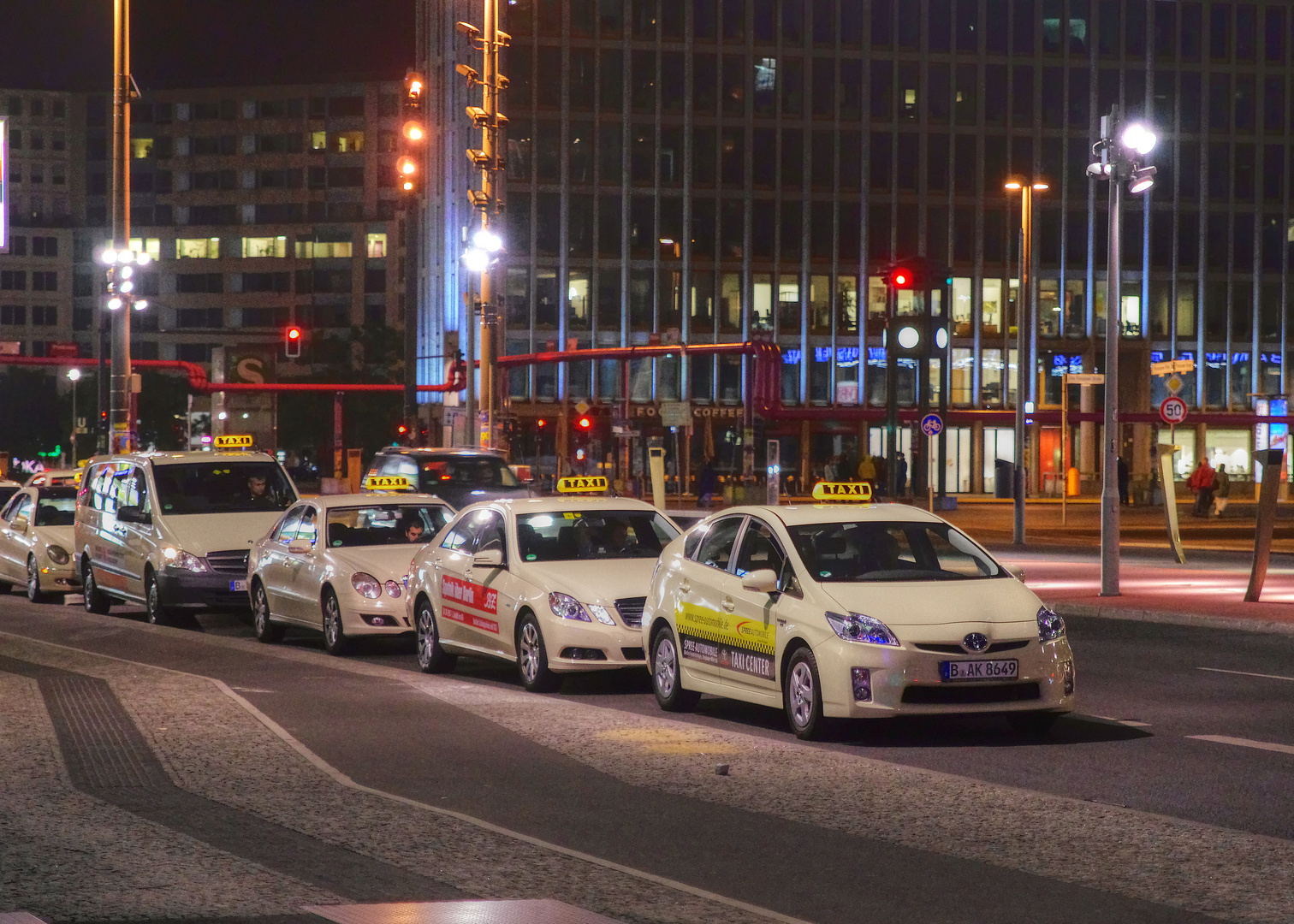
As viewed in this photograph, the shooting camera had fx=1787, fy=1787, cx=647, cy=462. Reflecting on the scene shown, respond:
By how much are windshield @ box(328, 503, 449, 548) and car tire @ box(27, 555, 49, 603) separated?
8.78 m

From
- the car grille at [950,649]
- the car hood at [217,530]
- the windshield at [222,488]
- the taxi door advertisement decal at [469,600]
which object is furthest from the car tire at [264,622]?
the car grille at [950,649]

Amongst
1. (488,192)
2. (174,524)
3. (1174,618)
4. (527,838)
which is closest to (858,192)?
(488,192)

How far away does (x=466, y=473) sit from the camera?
1048 inches

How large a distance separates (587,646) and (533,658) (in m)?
0.55

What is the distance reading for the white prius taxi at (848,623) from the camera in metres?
10.4

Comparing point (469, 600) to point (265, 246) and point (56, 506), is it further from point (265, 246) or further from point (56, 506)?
point (265, 246)

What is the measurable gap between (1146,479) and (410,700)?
1981 inches

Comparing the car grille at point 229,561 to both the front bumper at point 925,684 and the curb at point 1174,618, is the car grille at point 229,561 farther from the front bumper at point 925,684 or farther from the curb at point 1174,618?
the front bumper at point 925,684

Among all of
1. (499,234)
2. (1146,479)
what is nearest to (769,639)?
(499,234)

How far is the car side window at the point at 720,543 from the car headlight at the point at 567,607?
1315 millimetres

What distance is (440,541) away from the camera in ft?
50.3

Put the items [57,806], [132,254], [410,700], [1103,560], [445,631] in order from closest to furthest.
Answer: [57,806]
[410,700]
[445,631]
[1103,560]
[132,254]

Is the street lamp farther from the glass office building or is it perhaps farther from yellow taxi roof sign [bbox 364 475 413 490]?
the glass office building

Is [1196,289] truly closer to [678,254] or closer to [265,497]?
[678,254]
